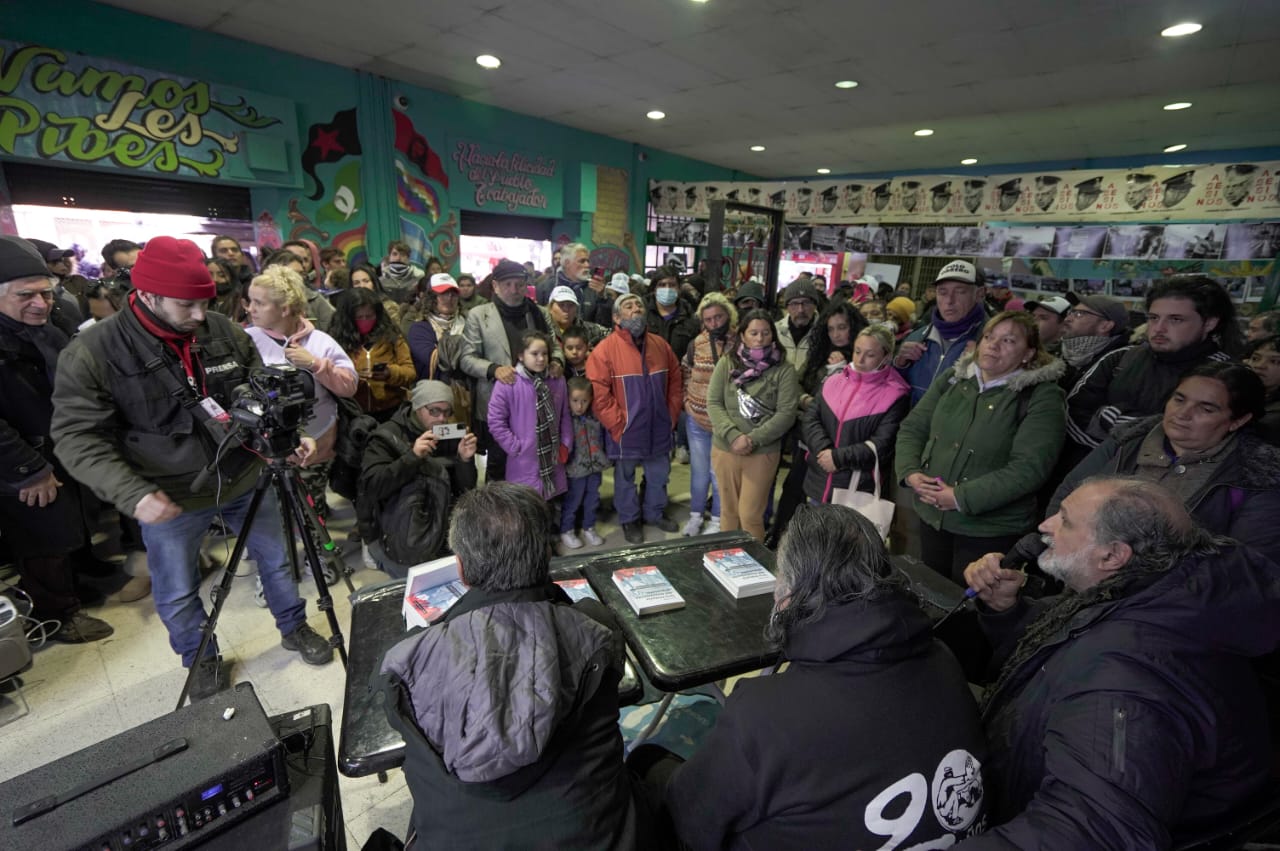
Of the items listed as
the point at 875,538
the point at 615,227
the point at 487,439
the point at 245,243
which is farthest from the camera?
the point at 615,227

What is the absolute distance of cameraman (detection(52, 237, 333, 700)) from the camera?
5.87 ft

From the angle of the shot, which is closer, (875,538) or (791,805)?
(791,805)

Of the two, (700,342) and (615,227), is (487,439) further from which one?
(615,227)

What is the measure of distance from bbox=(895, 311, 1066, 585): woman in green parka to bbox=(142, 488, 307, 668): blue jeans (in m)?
2.77

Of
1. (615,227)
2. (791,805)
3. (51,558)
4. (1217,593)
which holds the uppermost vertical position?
(615,227)

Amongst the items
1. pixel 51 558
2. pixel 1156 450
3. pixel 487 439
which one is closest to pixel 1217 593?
pixel 1156 450

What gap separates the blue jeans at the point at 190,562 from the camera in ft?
6.65

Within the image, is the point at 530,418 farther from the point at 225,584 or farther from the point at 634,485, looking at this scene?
the point at 225,584

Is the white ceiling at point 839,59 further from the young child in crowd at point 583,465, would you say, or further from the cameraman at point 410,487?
the cameraman at point 410,487

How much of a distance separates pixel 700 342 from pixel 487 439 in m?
1.48

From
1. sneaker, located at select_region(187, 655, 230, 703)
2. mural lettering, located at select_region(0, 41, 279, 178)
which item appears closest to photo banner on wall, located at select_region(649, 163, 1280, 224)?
mural lettering, located at select_region(0, 41, 279, 178)

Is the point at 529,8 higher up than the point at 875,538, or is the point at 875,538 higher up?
the point at 529,8

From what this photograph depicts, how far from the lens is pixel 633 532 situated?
3592 mm

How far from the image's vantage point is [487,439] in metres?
3.30
